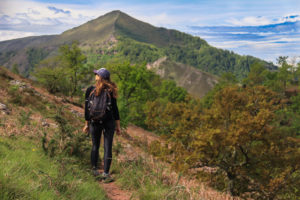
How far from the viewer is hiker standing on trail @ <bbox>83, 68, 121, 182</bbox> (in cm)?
453

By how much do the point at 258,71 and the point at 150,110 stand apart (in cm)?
7514

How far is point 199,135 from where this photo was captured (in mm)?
14117

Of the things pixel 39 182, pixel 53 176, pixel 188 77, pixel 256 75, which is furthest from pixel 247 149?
pixel 188 77

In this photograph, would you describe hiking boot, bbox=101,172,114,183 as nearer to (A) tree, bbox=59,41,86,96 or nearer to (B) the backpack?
(B) the backpack

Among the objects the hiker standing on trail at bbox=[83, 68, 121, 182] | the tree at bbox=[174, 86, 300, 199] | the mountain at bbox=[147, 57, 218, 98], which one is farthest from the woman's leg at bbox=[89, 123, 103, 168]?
the mountain at bbox=[147, 57, 218, 98]

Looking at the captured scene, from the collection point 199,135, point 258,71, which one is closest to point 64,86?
point 199,135

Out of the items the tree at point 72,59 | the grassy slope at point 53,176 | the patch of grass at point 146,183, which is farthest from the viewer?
the tree at point 72,59

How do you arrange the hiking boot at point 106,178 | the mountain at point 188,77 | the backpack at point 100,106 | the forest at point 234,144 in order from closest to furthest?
the backpack at point 100,106
the hiking boot at point 106,178
the forest at point 234,144
the mountain at point 188,77

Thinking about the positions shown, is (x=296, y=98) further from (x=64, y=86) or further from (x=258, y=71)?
(x=64, y=86)

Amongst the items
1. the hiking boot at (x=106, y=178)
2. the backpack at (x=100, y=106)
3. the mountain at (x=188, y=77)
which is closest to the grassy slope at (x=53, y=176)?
the hiking boot at (x=106, y=178)

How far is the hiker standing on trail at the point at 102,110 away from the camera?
4.53 m

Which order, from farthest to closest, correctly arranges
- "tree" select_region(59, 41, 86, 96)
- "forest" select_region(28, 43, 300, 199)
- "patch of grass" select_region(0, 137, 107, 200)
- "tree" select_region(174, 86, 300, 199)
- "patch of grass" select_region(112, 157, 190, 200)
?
"tree" select_region(59, 41, 86, 96) → "forest" select_region(28, 43, 300, 199) → "tree" select_region(174, 86, 300, 199) → "patch of grass" select_region(112, 157, 190, 200) → "patch of grass" select_region(0, 137, 107, 200)

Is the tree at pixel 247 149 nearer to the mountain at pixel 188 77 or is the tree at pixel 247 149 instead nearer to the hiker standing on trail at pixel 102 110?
the hiker standing on trail at pixel 102 110

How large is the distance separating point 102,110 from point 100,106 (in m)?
0.09
